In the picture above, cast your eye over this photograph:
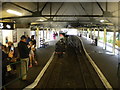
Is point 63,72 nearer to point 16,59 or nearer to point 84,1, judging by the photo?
point 16,59

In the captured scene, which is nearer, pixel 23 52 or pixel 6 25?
pixel 23 52

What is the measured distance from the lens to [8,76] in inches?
281

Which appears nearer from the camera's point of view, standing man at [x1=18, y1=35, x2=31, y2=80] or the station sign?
standing man at [x1=18, y1=35, x2=31, y2=80]

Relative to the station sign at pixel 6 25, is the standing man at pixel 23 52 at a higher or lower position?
lower

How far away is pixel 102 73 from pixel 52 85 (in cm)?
275

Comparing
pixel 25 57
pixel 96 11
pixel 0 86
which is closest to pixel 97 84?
pixel 25 57

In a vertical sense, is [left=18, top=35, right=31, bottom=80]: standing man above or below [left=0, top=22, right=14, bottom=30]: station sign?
below

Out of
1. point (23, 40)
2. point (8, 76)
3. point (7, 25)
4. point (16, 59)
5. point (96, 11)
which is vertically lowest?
point (8, 76)

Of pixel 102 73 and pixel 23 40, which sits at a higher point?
pixel 23 40

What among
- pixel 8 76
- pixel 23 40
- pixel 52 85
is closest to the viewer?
pixel 23 40

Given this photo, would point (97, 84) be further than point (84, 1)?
No

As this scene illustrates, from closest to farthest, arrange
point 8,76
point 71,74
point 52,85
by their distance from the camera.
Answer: point 8,76, point 52,85, point 71,74

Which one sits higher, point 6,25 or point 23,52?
point 6,25

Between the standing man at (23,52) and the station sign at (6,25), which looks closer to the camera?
the standing man at (23,52)
